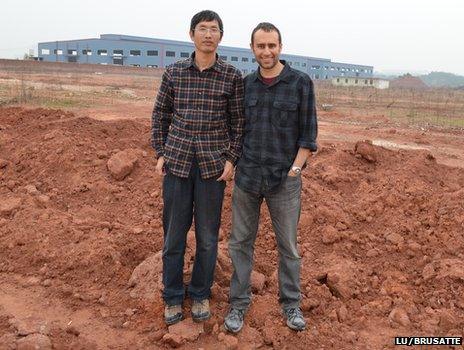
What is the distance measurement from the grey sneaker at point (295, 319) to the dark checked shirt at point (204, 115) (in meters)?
1.09

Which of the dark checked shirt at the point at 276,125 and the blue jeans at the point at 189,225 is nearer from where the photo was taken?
the dark checked shirt at the point at 276,125

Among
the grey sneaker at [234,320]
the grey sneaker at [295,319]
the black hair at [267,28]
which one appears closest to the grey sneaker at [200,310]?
the grey sneaker at [234,320]

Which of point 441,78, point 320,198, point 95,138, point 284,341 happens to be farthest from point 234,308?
point 441,78

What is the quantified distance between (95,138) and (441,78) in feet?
384

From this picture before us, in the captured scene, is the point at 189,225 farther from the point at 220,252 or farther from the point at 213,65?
the point at 213,65

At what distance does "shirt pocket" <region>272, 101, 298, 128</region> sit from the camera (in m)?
2.57

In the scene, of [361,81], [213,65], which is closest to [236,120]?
[213,65]

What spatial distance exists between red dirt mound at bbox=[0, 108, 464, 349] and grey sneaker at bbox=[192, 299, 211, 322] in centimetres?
7

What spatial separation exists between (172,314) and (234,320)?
417mm

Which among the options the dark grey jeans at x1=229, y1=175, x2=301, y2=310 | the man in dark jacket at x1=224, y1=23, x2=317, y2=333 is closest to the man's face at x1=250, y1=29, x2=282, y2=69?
the man in dark jacket at x1=224, y1=23, x2=317, y2=333

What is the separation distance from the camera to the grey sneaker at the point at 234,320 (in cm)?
284

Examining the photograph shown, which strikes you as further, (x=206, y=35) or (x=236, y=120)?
(x=236, y=120)

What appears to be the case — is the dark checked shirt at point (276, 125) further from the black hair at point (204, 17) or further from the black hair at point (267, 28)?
the black hair at point (204, 17)

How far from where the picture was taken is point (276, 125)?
2621 mm
